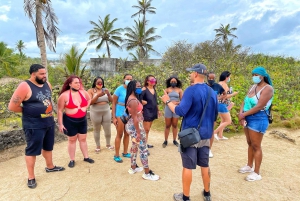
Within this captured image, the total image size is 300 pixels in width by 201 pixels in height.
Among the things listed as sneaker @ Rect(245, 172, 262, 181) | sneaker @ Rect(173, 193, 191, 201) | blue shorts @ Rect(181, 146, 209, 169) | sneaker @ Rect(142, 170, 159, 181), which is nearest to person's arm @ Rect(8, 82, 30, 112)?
sneaker @ Rect(142, 170, 159, 181)

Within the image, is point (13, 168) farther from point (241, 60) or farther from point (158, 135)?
point (241, 60)

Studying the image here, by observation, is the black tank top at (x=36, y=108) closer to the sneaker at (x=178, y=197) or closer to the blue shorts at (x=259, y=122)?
the sneaker at (x=178, y=197)

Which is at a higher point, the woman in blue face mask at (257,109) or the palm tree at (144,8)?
the palm tree at (144,8)

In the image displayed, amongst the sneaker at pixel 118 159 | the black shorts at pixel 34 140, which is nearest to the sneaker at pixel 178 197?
the sneaker at pixel 118 159

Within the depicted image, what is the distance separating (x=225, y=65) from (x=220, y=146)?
7.35 metres

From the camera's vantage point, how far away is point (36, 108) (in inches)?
126

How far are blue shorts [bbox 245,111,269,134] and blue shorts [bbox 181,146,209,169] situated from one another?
103 centimetres

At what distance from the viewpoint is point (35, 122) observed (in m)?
3.23

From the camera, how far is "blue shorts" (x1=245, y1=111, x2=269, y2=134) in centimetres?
322

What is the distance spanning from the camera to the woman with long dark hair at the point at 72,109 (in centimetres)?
364

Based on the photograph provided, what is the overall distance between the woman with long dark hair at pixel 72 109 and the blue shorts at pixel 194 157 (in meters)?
1.99

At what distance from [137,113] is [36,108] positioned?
4.72 feet

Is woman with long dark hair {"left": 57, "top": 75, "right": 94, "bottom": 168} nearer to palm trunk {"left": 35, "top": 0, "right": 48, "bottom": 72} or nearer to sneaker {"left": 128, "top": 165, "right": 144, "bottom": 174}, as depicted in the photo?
sneaker {"left": 128, "top": 165, "right": 144, "bottom": 174}

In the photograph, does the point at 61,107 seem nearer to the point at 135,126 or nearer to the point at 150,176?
the point at 135,126
